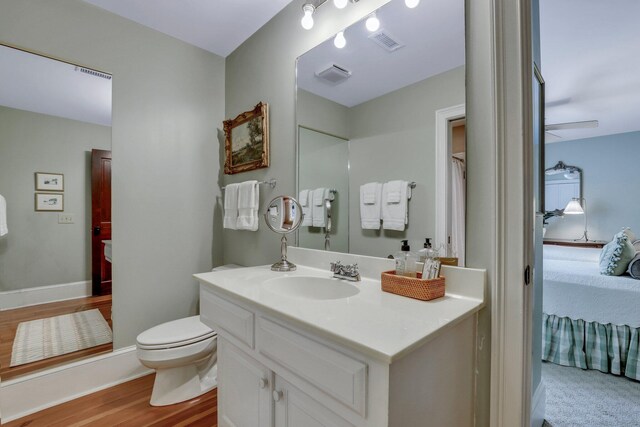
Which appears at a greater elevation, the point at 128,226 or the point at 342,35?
the point at 342,35

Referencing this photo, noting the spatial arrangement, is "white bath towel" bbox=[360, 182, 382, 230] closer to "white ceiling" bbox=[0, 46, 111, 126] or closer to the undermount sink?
the undermount sink

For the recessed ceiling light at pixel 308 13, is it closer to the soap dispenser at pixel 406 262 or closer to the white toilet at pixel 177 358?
the soap dispenser at pixel 406 262

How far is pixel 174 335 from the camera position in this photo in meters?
1.64

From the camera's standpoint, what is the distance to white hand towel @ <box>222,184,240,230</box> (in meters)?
2.12

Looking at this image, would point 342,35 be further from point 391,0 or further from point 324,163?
point 324,163

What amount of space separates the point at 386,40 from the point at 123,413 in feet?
7.88

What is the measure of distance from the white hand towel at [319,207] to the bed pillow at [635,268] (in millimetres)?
2306

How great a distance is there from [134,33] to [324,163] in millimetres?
1662

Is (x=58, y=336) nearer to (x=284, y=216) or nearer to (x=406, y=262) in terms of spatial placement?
(x=284, y=216)

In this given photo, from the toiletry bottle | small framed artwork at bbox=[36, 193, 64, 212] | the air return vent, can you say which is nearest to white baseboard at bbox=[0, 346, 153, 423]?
small framed artwork at bbox=[36, 193, 64, 212]

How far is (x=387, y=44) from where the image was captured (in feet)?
4.41

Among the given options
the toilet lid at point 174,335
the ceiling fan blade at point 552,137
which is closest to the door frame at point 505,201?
the toilet lid at point 174,335

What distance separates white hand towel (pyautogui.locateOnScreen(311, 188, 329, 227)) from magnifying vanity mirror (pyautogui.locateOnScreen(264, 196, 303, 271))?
0.27ft

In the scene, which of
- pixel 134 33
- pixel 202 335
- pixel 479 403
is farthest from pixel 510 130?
pixel 134 33
